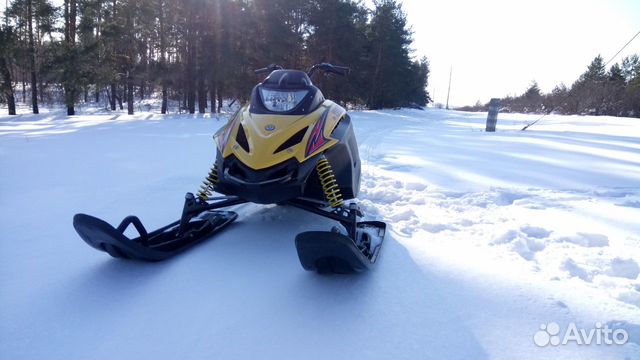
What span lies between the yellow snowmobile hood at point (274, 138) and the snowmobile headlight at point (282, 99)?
0.13m

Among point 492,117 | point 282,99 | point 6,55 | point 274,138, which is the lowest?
point 274,138

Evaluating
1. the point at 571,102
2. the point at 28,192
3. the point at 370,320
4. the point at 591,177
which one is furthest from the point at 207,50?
the point at 571,102

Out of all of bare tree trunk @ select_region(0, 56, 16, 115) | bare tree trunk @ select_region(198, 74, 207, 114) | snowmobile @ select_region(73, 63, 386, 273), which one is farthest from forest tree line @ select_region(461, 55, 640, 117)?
bare tree trunk @ select_region(0, 56, 16, 115)

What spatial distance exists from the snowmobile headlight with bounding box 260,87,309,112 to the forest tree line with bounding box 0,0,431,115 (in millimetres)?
18691

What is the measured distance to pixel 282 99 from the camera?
2865mm

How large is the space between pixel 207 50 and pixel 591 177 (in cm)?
1996

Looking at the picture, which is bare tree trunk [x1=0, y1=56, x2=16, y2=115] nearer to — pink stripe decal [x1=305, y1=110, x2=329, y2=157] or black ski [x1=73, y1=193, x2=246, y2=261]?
black ski [x1=73, y1=193, x2=246, y2=261]

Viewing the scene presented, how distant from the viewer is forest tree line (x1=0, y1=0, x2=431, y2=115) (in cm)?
1886

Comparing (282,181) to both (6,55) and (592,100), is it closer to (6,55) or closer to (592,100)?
(6,55)

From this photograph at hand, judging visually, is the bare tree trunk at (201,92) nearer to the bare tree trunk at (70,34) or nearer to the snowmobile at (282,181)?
the bare tree trunk at (70,34)

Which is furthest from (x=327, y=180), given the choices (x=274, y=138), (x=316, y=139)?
(x=274, y=138)

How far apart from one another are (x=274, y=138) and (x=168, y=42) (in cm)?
2054

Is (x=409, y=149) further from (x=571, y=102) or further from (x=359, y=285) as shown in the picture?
(x=571, y=102)

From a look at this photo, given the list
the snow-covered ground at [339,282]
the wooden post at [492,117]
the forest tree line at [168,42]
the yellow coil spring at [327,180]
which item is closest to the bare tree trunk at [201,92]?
the forest tree line at [168,42]
